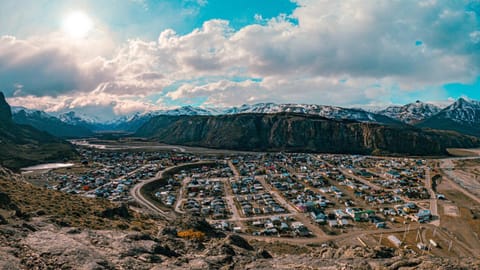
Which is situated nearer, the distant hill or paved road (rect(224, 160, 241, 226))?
paved road (rect(224, 160, 241, 226))

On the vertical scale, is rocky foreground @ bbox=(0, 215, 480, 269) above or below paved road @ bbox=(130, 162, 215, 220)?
above

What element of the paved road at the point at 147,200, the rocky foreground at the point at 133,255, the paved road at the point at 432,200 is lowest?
the paved road at the point at 147,200

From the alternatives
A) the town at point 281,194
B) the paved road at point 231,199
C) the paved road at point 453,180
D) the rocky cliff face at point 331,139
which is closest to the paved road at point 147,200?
the town at point 281,194

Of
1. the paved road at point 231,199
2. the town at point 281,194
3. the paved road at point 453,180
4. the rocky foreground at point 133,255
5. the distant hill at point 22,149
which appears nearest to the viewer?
the rocky foreground at point 133,255

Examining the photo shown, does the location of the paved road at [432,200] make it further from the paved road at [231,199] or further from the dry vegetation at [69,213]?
the dry vegetation at [69,213]

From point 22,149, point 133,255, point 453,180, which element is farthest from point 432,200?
point 22,149

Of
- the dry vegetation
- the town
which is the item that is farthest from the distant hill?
the dry vegetation

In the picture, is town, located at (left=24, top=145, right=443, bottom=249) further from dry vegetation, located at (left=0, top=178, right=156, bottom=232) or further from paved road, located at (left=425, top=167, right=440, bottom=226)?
dry vegetation, located at (left=0, top=178, right=156, bottom=232)

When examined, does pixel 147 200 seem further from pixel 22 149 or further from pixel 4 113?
pixel 4 113
